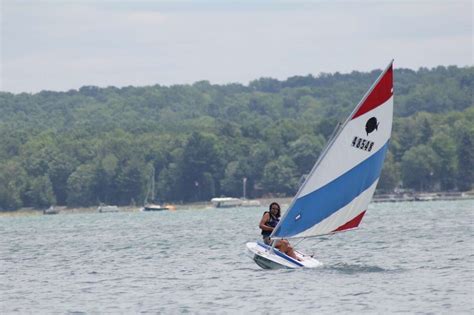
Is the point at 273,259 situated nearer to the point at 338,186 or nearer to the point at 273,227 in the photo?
the point at 273,227

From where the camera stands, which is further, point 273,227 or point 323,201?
point 273,227

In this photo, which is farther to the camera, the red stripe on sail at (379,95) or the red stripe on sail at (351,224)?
the red stripe on sail at (351,224)

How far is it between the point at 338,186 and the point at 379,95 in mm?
3461

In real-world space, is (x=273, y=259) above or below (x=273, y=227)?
below

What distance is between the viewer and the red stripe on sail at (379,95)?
149 feet

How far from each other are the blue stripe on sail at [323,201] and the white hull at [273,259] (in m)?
1.11

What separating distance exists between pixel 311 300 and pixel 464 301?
4226mm

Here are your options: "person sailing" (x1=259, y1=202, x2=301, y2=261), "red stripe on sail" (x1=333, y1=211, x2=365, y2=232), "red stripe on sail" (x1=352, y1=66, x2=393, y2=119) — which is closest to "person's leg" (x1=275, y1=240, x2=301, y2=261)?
"person sailing" (x1=259, y1=202, x2=301, y2=261)

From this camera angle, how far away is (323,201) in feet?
155

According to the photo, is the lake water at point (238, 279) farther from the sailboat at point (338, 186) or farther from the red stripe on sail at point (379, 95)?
the red stripe on sail at point (379, 95)

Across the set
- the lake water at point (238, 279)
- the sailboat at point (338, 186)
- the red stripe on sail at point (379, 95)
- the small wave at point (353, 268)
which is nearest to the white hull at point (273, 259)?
the sailboat at point (338, 186)

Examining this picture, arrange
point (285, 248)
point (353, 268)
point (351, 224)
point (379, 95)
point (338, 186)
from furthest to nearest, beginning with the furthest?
1. point (353, 268)
2. point (285, 248)
3. point (351, 224)
4. point (338, 186)
5. point (379, 95)

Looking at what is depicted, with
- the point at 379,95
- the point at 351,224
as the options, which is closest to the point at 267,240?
the point at 351,224

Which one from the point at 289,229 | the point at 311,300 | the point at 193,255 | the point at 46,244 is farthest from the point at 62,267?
the point at 46,244
